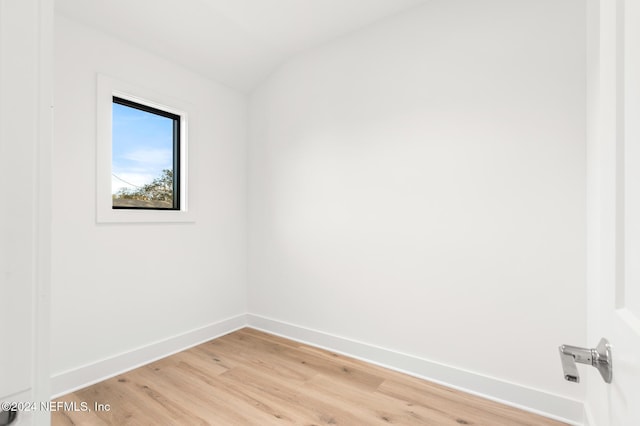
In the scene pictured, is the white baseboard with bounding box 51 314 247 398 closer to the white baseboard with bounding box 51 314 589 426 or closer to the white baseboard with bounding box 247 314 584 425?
the white baseboard with bounding box 51 314 589 426

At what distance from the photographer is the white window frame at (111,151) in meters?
1.96

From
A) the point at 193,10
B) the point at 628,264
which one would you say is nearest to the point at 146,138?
the point at 193,10

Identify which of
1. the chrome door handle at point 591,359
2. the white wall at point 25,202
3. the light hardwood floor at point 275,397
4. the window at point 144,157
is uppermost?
the window at point 144,157

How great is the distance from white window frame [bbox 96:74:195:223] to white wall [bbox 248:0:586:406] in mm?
771

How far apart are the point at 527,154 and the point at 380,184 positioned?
88 centimetres

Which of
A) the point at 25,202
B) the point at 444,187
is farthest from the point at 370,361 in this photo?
the point at 25,202

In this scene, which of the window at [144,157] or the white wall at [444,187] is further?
the window at [144,157]

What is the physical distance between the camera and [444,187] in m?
1.92

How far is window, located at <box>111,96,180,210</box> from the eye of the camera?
216 centimetres

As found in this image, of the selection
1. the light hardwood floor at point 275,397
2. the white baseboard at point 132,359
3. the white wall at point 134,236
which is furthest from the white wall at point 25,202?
the white baseboard at point 132,359

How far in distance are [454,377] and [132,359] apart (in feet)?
7.03

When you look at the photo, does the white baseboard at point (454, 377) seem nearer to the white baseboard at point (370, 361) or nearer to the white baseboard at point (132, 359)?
the white baseboard at point (370, 361)

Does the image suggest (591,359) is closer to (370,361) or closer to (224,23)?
(370,361)

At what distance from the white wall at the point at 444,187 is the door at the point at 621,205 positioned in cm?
122
